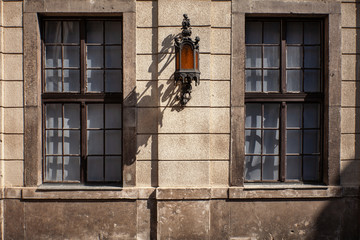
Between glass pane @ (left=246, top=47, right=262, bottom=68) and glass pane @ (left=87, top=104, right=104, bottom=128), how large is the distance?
10.0 ft

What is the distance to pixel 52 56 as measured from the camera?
17.9 ft

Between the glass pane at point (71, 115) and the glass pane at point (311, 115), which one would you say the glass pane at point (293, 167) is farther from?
the glass pane at point (71, 115)

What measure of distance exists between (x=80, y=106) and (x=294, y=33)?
451 centimetres

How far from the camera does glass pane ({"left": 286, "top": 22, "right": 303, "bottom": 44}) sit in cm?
548

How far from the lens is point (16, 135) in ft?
17.0

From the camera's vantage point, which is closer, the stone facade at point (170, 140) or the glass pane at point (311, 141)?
the stone facade at point (170, 140)

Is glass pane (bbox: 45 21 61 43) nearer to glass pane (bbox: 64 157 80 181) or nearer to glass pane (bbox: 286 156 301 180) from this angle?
glass pane (bbox: 64 157 80 181)

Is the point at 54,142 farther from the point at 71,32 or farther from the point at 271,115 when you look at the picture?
the point at 271,115

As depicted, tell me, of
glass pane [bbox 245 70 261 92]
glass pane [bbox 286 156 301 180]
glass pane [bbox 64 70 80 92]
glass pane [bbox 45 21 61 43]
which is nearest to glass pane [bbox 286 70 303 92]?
glass pane [bbox 245 70 261 92]

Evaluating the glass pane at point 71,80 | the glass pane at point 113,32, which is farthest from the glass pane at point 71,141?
the glass pane at point 113,32

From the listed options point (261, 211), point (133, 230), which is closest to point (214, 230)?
point (261, 211)

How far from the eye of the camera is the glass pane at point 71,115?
17.9 feet

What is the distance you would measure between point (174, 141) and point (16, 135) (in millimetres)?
3003

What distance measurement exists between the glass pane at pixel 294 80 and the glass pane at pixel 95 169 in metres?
4.04
